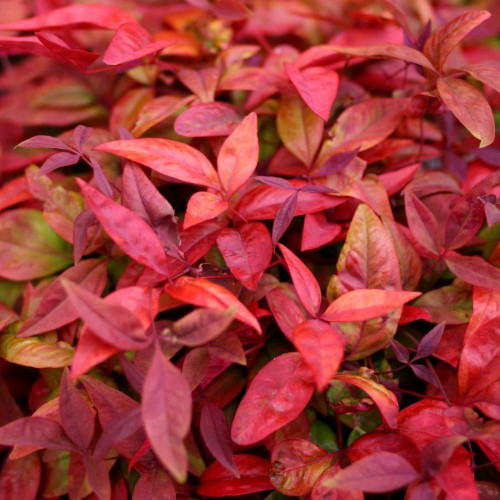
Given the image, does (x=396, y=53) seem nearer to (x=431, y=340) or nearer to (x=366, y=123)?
(x=366, y=123)

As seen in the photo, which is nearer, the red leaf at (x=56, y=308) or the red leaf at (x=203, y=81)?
the red leaf at (x=56, y=308)

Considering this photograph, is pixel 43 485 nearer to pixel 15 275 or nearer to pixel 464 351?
pixel 15 275

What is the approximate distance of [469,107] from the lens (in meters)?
0.67

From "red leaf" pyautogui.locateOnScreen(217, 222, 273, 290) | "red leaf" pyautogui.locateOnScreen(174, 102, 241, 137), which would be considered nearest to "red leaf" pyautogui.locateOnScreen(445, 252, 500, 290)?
"red leaf" pyautogui.locateOnScreen(217, 222, 273, 290)

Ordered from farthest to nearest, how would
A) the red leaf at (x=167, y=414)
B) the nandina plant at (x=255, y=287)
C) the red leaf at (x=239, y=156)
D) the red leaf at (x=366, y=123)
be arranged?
the red leaf at (x=366, y=123)
the red leaf at (x=239, y=156)
the nandina plant at (x=255, y=287)
the red leaf at (x=167, y=414)

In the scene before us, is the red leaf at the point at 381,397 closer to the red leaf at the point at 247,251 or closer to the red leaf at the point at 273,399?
the red leaf at the point at 273,399

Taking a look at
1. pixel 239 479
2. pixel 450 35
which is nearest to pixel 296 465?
pixel 239 479

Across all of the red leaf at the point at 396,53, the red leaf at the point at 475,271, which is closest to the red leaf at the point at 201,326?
the red leaf at the point at 475,271

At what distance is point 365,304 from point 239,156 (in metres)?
0.23

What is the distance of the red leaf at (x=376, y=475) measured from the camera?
49 cm

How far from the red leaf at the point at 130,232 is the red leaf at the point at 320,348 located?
17 centimetres

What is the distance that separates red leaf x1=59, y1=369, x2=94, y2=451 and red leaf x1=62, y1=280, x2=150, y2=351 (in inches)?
5.0

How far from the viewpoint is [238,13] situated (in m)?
0.87

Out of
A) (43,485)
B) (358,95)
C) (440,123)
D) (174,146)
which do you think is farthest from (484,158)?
(43,485)
